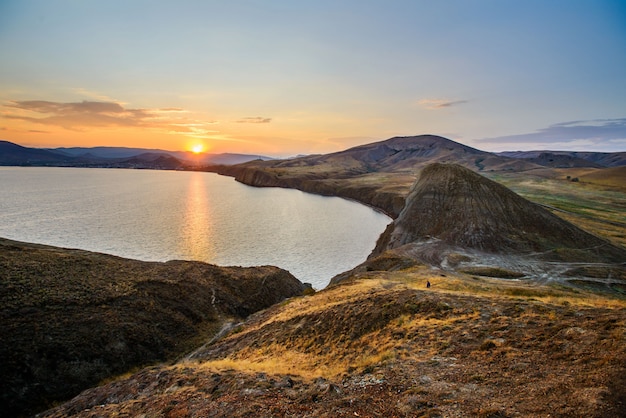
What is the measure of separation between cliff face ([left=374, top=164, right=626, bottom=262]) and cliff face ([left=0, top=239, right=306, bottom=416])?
37.6 meters

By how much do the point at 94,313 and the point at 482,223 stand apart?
213ft

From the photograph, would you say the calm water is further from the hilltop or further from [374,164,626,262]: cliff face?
the hilltop

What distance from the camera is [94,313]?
30125mm

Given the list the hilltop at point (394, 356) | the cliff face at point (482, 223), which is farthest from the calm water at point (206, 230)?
the hilltop at point (394, 356)

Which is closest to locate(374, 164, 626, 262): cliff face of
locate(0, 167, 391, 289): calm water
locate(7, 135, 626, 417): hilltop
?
locate(7, 135, 626, 417): hilltop

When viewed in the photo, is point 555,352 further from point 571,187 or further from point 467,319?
point 571,187

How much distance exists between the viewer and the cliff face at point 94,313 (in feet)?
79.5

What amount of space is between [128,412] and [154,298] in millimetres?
20609

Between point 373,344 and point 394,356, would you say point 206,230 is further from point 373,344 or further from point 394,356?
point 394,356

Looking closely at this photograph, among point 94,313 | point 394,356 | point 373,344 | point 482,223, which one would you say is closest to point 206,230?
point 94,313

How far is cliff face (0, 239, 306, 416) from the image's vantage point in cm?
2423

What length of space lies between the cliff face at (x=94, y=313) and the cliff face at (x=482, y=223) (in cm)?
3762

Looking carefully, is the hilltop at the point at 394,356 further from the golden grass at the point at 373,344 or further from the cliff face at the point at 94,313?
the cliff face at the point at 94,313

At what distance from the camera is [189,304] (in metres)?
37.2
